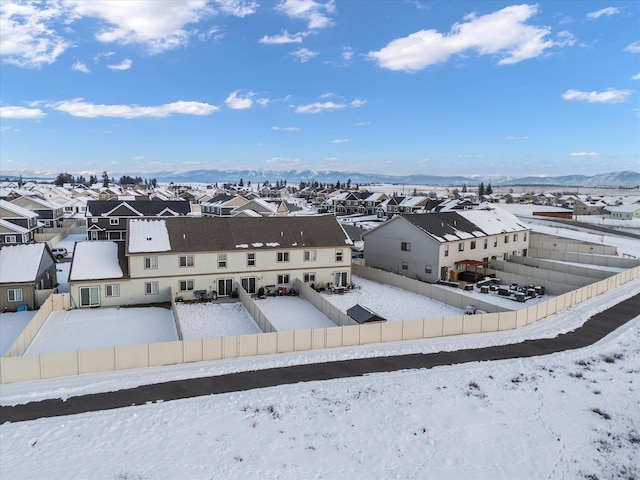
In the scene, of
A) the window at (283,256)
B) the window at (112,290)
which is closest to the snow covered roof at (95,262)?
the window at (112,290)

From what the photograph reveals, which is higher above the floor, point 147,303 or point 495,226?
point 495,226

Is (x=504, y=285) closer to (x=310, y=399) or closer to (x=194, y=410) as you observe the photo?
(x=310, y=399)

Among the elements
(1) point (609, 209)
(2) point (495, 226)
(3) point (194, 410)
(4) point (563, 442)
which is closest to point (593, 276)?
(2) point (495, 226)

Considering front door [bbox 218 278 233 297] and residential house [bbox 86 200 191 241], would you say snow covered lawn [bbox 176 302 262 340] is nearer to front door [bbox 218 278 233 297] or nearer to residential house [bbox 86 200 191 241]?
front door [bbox 218 278 233 297]

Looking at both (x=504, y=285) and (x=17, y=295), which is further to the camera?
(x=504, y=285)

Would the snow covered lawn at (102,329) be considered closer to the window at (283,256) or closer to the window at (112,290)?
the window at (112,290)

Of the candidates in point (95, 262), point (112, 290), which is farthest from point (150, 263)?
point (95, 262)

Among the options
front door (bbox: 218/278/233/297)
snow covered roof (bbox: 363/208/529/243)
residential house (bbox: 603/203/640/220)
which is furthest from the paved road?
Result: residential house (bbox: 603/203/640/220)
